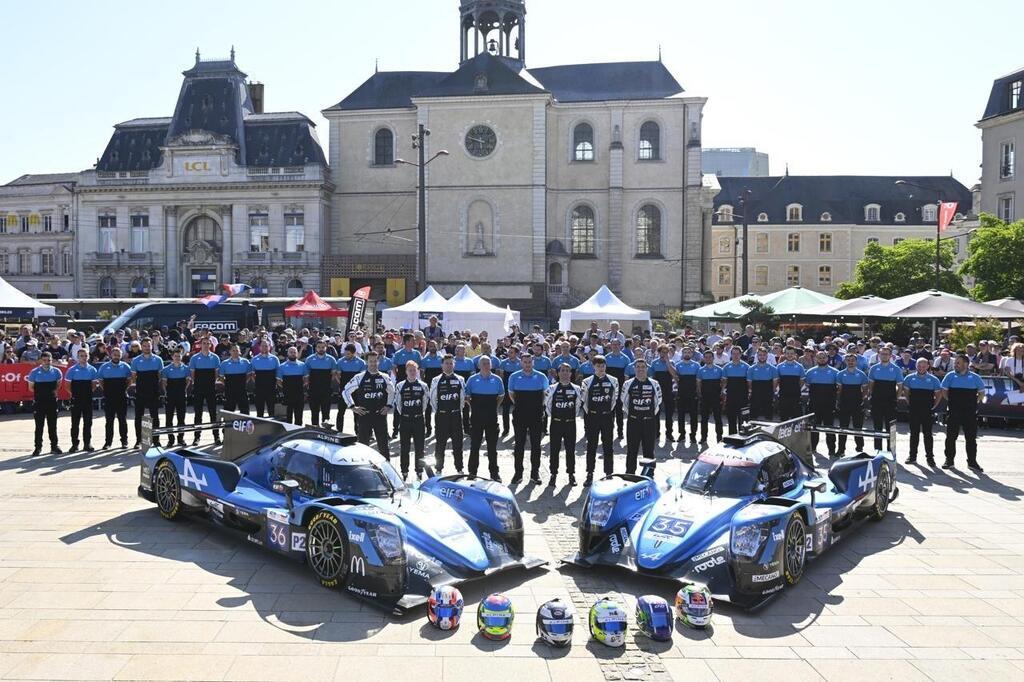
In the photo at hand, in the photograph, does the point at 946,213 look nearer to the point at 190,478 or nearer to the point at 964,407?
the point at 964,407

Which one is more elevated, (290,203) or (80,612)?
(290,203)

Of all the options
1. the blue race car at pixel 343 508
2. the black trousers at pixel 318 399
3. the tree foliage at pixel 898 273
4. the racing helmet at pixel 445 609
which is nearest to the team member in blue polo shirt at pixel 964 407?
the blue race car at pixel 343 508

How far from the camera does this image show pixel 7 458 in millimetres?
14242

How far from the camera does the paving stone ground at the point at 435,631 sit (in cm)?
616

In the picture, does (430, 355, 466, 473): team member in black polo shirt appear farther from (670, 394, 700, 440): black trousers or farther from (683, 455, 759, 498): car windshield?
(670, 394, 700, 440): black trousers

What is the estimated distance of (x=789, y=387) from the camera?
52.3 feet

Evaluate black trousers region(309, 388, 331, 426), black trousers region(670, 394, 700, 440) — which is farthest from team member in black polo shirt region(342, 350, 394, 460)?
black trousers region(670, 394, 700, 440)

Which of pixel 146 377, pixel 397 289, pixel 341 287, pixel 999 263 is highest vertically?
pixel 999 263

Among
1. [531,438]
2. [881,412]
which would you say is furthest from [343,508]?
[881,412]

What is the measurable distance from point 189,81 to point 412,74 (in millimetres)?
14724

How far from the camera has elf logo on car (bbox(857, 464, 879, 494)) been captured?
9922 millimetres

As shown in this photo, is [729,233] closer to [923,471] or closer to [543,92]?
[543,92]

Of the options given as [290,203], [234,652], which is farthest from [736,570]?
[290,203]

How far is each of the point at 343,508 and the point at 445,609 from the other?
148 cm
